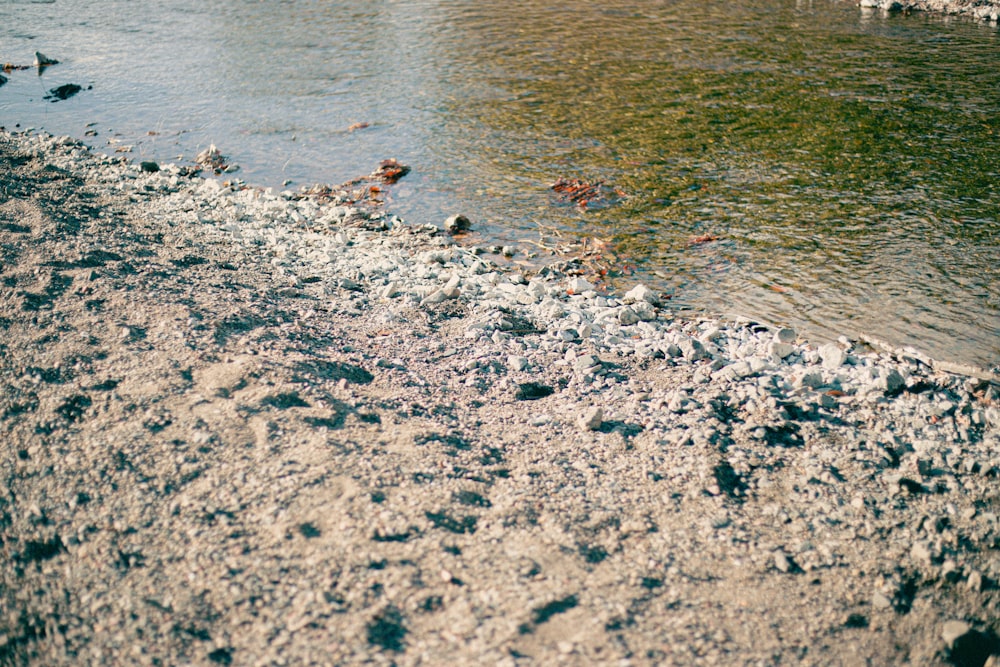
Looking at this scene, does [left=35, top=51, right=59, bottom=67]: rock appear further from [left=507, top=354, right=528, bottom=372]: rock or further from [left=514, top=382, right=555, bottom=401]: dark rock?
[left=514, top=382, right=555, bottom=401]: dark rock

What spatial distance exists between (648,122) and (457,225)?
4036mm

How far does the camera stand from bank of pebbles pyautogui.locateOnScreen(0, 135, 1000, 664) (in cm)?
337

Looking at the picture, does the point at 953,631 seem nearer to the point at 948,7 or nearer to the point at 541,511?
the point at 541,511

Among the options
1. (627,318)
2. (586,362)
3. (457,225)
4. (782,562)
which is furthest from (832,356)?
(457,225)

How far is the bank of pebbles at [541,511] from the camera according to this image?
3.37 m

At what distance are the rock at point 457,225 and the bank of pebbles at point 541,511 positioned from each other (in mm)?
2171

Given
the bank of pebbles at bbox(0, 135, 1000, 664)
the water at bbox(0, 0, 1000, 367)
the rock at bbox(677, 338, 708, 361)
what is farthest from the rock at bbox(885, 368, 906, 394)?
the rock at bbox(677, 338, 708, 361)

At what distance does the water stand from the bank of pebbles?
1.32 metres

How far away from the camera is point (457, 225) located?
8203 millimetres

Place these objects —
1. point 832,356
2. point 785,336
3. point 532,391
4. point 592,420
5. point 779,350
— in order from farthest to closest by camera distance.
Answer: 1. point 785,336
2. point 779,350
3. point 832,356
4. point 532,391
5. point 592,420

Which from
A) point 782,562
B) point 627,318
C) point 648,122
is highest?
point 648,122

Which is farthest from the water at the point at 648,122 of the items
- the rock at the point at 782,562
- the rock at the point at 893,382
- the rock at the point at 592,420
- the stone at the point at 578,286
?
the rock at the point at 782,562

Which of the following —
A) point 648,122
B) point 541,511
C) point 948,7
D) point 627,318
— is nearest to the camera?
point 541,511

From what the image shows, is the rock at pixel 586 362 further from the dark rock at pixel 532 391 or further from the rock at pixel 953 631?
the rock at pixel 953 631
